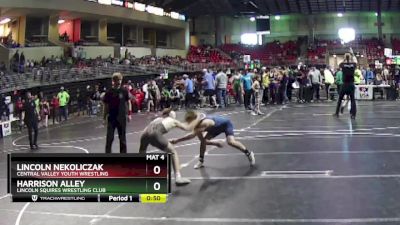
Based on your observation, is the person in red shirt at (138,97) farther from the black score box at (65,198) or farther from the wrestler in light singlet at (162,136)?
the black score box at (65,198)

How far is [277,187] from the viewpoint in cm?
809

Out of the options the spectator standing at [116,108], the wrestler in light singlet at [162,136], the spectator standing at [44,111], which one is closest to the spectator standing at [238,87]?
the spectator standing at [44,111]

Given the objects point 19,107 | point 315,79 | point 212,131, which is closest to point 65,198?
point 212,131

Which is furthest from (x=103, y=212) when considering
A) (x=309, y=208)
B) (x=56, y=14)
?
(x=56, y=14)

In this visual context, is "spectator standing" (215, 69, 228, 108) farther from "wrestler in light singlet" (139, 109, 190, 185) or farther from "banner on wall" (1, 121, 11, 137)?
"wrestler in light singlet" (139, 109, 190, 185)

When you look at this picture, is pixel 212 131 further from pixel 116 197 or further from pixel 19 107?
pixel 19 107

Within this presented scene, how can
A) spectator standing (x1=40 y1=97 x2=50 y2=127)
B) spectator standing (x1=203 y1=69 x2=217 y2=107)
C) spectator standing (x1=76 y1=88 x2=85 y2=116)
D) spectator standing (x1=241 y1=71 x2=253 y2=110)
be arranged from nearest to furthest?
spectator standing (x1=241 y1=71 x2=253 y2=110) → spectator standing (x1=40 y1=97 x2=50 y2=127) → spectator standing (x1=203 y1=69 x2=217 y2=107) → spectator standing (x1=76 y1=88 x2=85 y2=116)

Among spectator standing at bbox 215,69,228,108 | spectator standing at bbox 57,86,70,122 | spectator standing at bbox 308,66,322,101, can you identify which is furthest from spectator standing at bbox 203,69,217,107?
spectator standing at bbox 57,86,70,122

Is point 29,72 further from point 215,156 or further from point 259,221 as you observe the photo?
point 259,221

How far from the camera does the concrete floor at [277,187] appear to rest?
6.67 metres
